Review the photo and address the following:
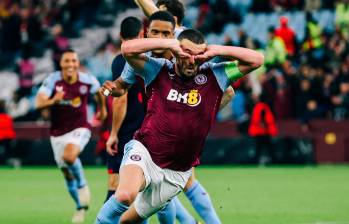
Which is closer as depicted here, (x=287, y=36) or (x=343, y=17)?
(x=287, y=36)

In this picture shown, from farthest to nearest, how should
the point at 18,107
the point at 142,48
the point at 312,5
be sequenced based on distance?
the point at 312,5 → the point at 18,107 → the point at 142,48

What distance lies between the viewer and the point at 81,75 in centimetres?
1476

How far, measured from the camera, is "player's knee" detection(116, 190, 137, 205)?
849cm

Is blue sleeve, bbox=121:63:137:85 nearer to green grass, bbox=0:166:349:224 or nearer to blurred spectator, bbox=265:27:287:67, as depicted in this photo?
green grass, bbox=0:166:349:224

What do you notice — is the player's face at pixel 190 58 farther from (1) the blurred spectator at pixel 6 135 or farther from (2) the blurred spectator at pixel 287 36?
(2) the blurred spectator at pixel 287 36

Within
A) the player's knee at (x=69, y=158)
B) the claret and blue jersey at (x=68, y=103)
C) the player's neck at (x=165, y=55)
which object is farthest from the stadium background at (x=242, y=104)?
the player's neck at (x=165, y=55)

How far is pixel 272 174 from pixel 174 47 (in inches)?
554

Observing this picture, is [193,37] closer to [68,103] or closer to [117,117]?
[117,117]

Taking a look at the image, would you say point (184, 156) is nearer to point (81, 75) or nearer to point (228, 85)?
point (228, 85)

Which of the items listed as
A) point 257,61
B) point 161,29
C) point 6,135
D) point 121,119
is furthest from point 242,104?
point 257,61

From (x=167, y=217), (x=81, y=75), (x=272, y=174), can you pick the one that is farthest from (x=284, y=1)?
(x=167, y=217)

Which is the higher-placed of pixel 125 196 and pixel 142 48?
pixel 142 48

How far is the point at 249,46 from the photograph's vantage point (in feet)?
91.5

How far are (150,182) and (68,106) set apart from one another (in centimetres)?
601
